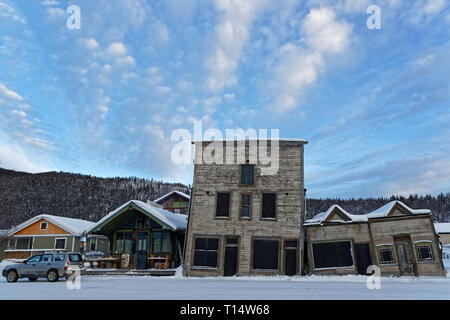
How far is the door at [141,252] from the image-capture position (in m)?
27.6

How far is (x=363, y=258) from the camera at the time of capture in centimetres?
2344

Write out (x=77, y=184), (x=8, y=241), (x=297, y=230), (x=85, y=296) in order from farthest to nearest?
(x=77, y=184), (x=8, y=241), (x=297, y=230), (x=85, y=296)

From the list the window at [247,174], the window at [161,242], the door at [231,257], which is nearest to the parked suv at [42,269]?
the window at [161,242]

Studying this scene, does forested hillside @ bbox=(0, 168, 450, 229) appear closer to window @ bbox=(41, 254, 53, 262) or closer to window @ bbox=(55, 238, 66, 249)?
window @ bbox=(55, 238, 66, 249)

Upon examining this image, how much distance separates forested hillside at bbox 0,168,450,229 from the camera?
407ft

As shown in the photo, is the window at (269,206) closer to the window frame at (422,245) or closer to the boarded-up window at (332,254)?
the boarded-up window at (332,254)

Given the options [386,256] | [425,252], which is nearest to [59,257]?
[386,256]

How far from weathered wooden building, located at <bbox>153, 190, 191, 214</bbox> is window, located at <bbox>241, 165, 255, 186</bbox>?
24.4m

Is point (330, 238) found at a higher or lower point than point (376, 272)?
higher

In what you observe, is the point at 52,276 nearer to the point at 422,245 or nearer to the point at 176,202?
the point at 422,245

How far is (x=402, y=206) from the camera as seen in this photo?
77.6 feet
